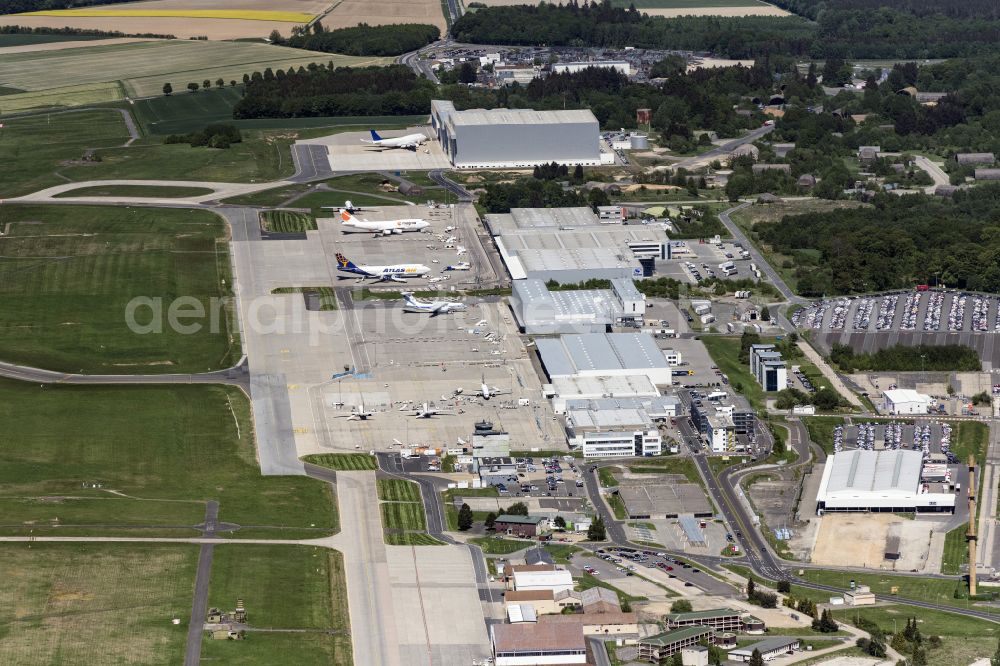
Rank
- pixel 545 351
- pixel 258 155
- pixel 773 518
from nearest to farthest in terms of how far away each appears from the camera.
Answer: pixel 773 518
pixel 545 351
pixel 258 155

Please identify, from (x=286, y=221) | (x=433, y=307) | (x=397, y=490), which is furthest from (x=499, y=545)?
(x=286, y=221)

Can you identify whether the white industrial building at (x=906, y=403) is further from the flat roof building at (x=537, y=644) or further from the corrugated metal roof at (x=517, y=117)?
the corrugated metal roof at (x=517, y=117)

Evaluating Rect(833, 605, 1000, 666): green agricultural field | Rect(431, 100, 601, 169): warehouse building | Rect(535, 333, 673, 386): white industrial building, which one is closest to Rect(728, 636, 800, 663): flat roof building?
Rect(833, 605, 1000, 666): green agricultural field

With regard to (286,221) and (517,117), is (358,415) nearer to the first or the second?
(286,221)

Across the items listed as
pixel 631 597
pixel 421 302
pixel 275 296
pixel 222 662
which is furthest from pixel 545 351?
pixel 222 662

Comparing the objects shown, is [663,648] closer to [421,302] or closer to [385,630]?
[385,630]
